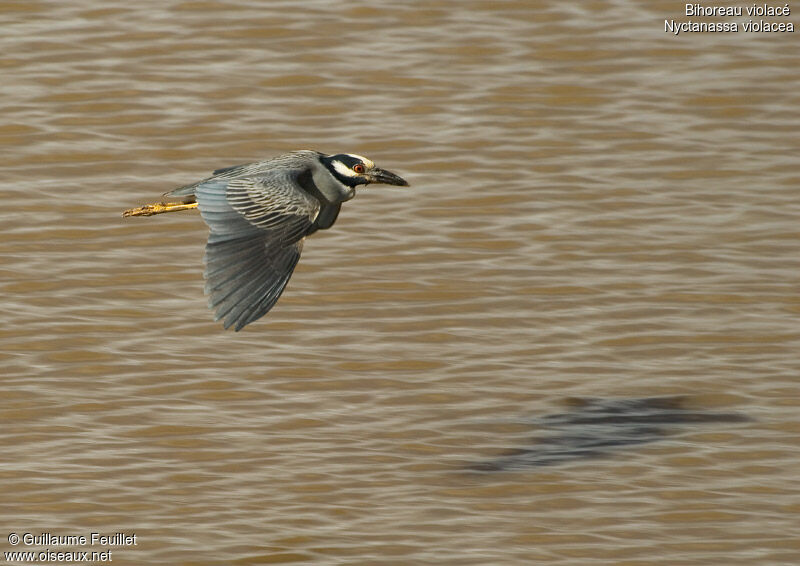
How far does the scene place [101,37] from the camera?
1415 centimetres

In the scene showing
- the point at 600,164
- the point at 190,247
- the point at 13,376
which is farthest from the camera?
the point at 600,164

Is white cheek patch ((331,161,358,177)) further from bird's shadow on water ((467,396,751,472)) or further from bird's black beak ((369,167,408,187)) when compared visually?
bird's shadow on water ((467,396,751,472))

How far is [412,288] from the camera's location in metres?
10.5

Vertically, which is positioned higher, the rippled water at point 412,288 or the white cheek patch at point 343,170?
the white cheek patch at point 343,170

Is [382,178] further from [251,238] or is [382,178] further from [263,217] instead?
[251,238]

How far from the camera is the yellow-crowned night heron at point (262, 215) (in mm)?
7371

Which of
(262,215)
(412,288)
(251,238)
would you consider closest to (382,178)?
(262,215)

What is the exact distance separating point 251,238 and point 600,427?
7.58ft

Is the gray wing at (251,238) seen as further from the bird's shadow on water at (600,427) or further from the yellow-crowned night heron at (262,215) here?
the bird's shadow on water at (600,427)

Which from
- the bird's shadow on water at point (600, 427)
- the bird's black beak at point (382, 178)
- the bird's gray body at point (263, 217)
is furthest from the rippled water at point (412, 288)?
the bird's black beak at point (382, 178)

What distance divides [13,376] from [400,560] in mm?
2872

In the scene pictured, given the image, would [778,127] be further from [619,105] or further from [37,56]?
[37,56]

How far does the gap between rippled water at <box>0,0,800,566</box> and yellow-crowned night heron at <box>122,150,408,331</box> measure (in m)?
1.14

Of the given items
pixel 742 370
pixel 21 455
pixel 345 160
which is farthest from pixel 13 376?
pixel 742 370
